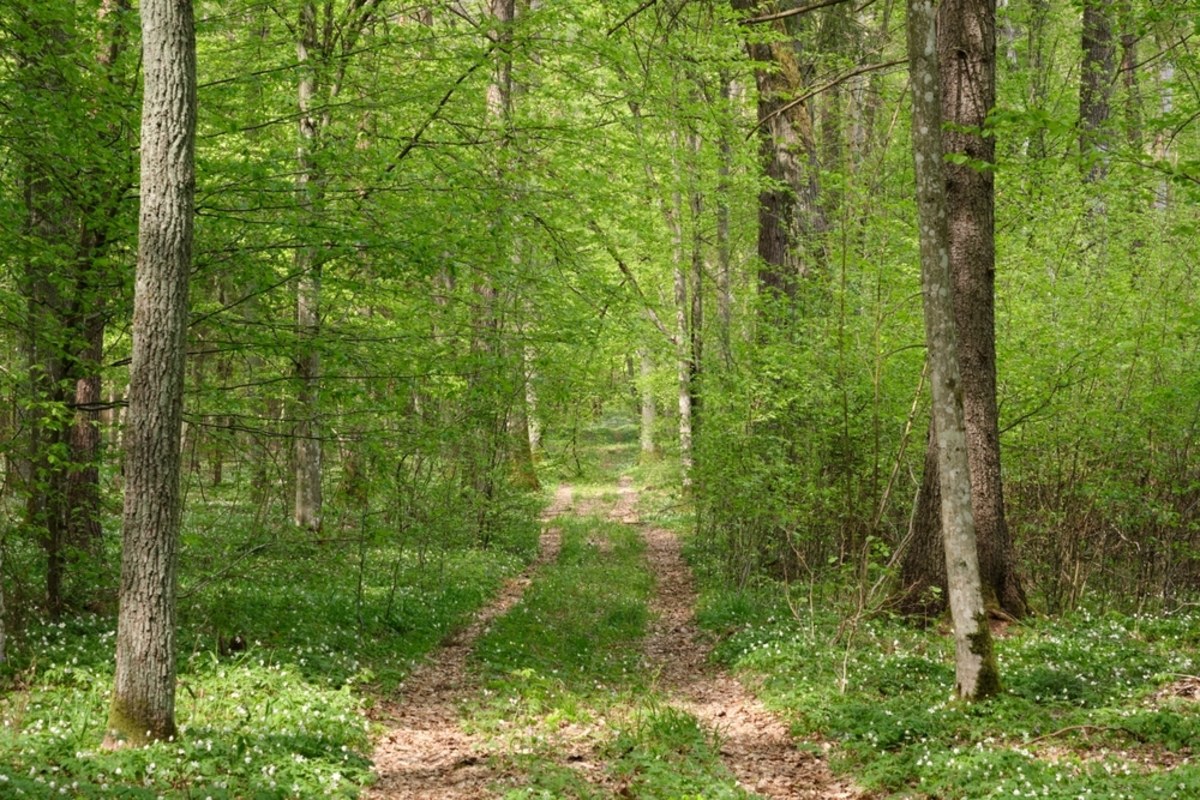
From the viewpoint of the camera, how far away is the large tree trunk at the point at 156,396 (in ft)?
19.7

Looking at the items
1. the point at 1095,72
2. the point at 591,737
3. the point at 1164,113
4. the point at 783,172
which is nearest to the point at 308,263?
the point at 591,737

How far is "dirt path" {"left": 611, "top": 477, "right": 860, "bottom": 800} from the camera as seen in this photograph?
259 inches

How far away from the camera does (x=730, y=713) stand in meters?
8.60

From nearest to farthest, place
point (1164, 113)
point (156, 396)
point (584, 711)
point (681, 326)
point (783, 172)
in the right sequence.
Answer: point (156, 396)
point (1164, 113)
point (584, 711)
point (783, 172)
point (681, 326)

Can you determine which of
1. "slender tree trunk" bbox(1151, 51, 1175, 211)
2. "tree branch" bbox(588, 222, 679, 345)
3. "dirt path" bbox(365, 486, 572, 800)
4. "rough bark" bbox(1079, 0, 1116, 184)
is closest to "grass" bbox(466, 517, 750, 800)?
"dirt path" bbox(365, 486, 572, 800)

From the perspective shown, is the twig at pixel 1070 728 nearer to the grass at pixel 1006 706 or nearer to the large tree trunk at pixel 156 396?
the grass at pixel 1006 706

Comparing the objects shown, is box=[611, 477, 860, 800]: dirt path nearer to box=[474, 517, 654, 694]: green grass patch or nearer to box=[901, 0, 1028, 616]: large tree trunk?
box=[474, 517, 654, 694]: green grass patch

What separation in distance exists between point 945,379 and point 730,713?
3.73 metres

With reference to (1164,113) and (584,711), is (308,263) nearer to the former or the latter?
(584,711)

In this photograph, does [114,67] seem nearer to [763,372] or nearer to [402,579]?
[402,579]

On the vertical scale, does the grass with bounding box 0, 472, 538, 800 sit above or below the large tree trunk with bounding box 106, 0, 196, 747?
below

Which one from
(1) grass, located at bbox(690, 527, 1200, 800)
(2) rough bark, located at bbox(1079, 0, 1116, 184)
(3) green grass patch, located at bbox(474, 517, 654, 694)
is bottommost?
(3) green grass patch, located at bbox(474, 517, 654, 694)

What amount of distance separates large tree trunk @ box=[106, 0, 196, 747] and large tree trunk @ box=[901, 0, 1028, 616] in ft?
24.2

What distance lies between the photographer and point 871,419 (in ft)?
40.1
